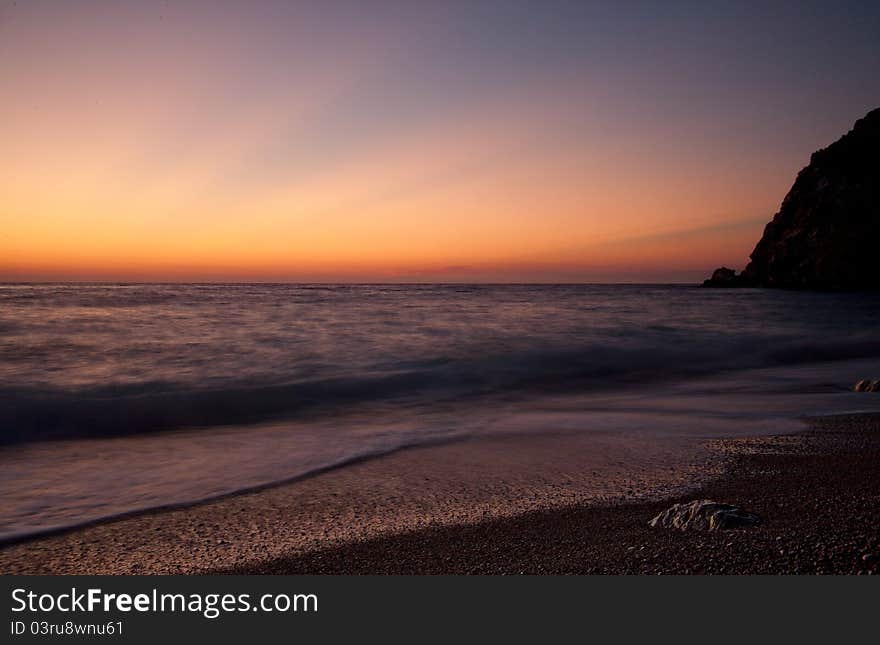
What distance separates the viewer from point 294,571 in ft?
8.77

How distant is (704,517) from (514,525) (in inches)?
38.9

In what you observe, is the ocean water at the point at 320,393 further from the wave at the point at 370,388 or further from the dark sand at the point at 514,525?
the dark sand at the point at 514,525

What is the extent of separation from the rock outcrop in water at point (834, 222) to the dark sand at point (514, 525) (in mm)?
66611

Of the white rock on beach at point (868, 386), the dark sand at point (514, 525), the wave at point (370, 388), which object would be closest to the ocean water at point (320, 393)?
the wave at point (370, 388)

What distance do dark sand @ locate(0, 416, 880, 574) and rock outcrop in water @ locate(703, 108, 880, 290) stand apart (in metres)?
66.6

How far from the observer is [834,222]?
59281 millimetres

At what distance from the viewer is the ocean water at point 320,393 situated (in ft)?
16.0

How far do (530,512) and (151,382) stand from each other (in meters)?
8.41

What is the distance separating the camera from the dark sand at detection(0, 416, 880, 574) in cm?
259

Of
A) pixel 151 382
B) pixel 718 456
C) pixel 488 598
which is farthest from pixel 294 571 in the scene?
pixel 151 382

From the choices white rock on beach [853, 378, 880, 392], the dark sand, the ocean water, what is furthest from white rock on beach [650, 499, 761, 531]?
white rock on beach [853, 378, 880, 392]

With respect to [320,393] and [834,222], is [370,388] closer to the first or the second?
[320,393]

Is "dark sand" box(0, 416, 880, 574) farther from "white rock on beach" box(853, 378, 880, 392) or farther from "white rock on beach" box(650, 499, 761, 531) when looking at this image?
"white rock on beach" box(853, 378, 880, 392)

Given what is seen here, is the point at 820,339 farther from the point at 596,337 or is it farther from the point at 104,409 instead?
the point at 104,409
